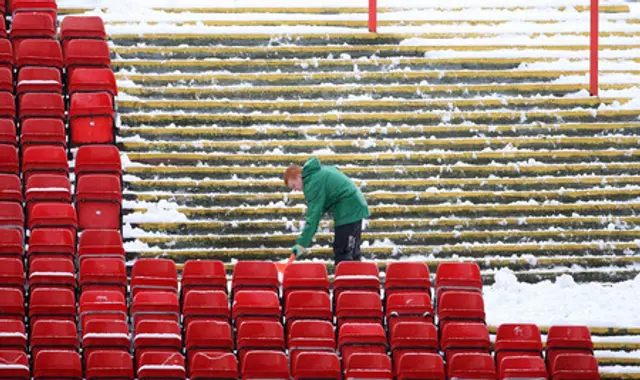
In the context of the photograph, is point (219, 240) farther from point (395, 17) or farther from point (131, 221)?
point (395, 17)

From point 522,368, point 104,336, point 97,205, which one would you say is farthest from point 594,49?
point 104,336

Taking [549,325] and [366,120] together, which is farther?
[366,120]

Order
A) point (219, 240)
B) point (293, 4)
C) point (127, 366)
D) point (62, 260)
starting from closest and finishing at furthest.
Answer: point (127, 366), point (62, 260), point (219, 240), point (293, 4)

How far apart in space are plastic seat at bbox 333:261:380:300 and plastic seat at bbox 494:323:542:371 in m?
0.72

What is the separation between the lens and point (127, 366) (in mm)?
7031

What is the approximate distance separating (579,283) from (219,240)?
2.19m

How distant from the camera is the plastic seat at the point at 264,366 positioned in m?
7.07

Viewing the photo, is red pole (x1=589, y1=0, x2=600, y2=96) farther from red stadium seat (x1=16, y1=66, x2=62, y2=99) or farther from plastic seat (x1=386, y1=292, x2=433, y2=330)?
red stadium seat (x1=16, y1=66, x2=62, y2=99)

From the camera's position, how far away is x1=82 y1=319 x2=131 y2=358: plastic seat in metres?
7.18

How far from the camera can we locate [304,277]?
25.1 ft

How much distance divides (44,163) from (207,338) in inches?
68.2

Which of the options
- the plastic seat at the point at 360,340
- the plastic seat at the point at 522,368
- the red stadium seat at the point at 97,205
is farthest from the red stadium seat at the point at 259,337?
the red stadium seat at the point at 97,205

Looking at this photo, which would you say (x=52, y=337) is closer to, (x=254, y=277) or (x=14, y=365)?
(x=14, y=365)

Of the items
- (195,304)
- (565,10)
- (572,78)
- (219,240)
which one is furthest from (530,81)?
(195,304)
